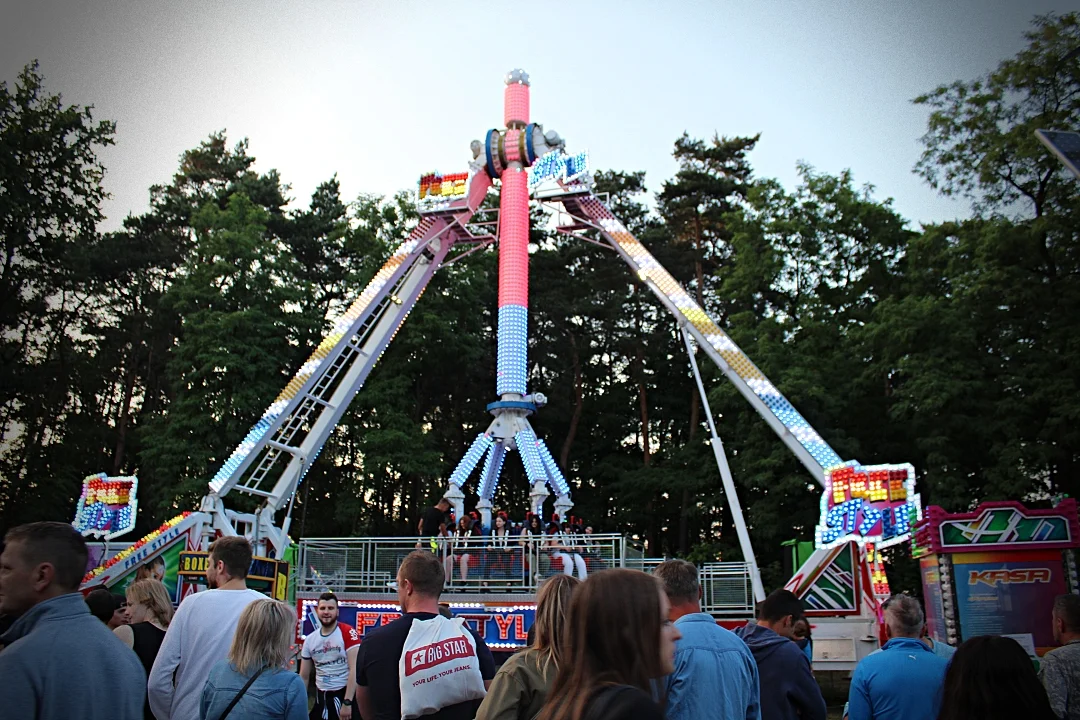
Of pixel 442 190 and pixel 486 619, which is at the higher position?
pixel 442 190

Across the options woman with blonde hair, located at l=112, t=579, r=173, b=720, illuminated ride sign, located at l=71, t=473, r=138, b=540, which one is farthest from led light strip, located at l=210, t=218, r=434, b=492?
woman with blonde hair, located at l=112, t=579, r=173, b=720

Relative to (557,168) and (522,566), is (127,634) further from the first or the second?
(557,168)

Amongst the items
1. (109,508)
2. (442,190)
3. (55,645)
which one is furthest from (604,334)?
(55,645)

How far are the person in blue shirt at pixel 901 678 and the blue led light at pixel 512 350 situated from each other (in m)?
15.5

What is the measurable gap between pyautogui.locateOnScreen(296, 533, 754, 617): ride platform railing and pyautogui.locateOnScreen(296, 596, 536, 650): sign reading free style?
314 mm

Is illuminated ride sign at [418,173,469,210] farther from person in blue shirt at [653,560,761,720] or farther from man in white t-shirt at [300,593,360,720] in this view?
person in blue shirt at [653,560,761,720]

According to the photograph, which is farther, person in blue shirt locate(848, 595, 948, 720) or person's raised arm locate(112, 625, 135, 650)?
person's raised arm locate(112, 625, 135, 650)

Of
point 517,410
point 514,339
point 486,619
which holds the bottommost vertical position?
point 486,619

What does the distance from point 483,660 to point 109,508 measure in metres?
22.4

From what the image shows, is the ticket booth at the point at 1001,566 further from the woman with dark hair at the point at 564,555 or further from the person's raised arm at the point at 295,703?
the person's raised arm at the point at 295,703

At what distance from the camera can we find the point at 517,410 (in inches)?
807

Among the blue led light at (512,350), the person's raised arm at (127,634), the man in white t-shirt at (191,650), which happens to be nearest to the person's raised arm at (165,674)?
the man in white t-shirt at (191,650)

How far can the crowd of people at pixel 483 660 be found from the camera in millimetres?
2594

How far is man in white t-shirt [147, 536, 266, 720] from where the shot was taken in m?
4.45
